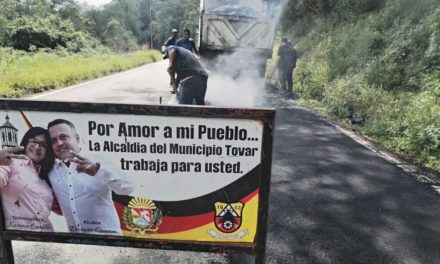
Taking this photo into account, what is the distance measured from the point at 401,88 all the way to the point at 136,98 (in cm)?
686

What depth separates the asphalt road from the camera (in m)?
3.03

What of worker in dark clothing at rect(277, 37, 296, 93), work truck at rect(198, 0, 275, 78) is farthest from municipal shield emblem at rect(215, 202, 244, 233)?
worker in dark clothing at rect(277, 37, 296, 93)

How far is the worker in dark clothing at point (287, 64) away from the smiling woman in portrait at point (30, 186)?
38.0ft

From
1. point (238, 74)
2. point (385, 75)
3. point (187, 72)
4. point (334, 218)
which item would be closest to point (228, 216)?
point (334, 218)

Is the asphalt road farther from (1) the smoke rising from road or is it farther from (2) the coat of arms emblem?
(1) the smoke rising from road

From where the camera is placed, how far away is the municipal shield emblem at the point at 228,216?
90.2 inches

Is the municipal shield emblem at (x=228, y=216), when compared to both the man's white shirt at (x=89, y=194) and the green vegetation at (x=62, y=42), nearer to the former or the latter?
the man's white shirt at (x=89, y=194)

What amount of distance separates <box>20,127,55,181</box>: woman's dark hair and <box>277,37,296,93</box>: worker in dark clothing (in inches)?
455

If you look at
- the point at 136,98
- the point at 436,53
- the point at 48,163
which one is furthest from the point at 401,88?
the point at 48,163

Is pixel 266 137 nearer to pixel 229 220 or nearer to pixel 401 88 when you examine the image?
pixel 229 220

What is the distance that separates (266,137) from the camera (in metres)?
2.17

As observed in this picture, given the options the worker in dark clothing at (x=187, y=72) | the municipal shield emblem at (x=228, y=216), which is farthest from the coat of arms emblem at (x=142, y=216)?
the worker in dark clothing at (x=187, y=72)

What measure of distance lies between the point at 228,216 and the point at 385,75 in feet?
28.8

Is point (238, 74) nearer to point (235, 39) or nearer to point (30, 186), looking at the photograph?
point (235, 39)
